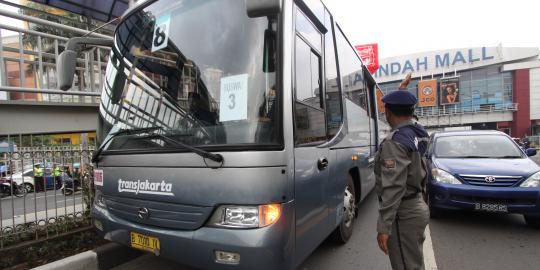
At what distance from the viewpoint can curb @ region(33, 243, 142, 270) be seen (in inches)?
136

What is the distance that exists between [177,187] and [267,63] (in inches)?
49.6

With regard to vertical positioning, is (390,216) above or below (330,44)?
below

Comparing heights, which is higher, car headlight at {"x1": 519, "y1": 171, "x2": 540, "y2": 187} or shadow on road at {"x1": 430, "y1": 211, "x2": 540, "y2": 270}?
car headlight at {"x1": 519, "y1": 171, "x2": 540, "y2": 187}

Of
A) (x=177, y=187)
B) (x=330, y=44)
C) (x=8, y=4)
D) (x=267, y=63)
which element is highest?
(x=8, y=4)

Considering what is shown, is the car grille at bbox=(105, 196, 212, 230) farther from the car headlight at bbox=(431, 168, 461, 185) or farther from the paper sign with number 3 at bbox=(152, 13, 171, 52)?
the car headlight at bbox=(431, 168, 461, 185)

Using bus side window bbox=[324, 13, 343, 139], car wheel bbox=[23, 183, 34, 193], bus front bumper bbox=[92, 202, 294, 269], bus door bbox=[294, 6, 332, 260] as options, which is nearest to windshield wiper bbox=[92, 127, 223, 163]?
bus front bumper bbox=[92, 202, 294, 269]

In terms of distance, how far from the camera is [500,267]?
12.5ft

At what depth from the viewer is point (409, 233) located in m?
2.49

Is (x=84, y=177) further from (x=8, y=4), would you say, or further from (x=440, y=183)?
(x=440, y=183)

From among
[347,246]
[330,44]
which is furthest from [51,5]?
[347,246]

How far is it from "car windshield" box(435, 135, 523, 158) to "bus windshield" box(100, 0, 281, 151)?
4862mm

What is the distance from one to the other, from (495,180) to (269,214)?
418cm

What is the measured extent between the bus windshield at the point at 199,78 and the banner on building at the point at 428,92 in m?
51.4

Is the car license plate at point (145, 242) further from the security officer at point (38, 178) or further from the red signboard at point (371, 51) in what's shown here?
the red signboard at point (371, 51)
